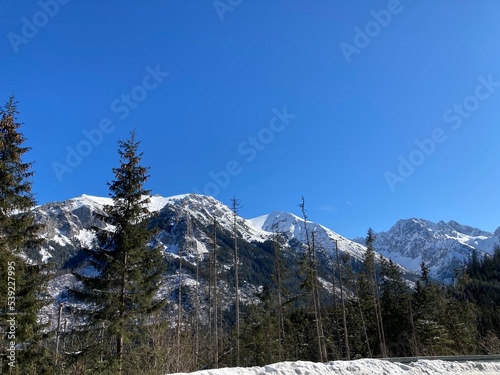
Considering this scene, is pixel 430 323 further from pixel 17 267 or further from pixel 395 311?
pixel 17 267

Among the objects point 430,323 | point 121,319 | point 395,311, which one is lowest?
point 430,323

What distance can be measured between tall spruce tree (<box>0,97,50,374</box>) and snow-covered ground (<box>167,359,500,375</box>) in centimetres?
866

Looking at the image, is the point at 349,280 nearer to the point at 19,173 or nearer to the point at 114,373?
the point at 114,373

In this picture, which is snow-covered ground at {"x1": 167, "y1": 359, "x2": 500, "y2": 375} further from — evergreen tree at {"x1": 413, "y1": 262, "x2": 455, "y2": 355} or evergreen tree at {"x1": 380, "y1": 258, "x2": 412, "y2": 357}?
evergreen tree at {"x1": 380, "y1": 258, "x2": 412, "y2": 357}

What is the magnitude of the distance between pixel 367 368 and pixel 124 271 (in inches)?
431

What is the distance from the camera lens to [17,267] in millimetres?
13781

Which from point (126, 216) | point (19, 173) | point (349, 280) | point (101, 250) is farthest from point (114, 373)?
point (349, 280)

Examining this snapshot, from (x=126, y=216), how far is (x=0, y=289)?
6.27 m

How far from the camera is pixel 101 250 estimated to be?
57.6ft

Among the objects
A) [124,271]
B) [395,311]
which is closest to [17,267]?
[124,271]

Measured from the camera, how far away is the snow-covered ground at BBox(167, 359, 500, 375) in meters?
9.32

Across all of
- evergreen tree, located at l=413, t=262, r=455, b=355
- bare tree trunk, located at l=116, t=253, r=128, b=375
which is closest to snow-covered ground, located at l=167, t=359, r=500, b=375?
bare tree trunk, located at l=116, t=253, r=128, b=375

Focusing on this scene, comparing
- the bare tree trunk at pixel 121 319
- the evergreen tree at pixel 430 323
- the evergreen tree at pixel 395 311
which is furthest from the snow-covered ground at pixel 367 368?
the evergreen tree at pixel 395 311

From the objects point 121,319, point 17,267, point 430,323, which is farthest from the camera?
point 430,323
